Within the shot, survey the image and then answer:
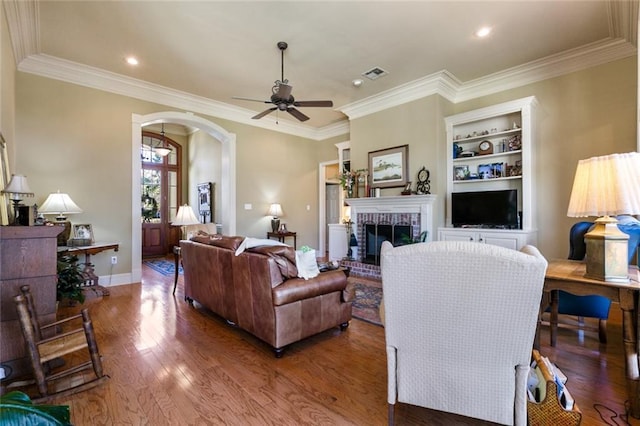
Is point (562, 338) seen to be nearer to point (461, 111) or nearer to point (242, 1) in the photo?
point (461, 111)

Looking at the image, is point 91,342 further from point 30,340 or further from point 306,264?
point 306,264

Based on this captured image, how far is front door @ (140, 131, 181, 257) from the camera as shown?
300 inches

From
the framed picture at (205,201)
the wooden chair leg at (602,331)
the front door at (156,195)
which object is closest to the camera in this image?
the wooden chair leg at (602,331)

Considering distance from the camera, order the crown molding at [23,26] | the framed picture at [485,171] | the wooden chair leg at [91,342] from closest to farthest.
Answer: the wooden chair leg at [91,342] → the crown molding at [23,26] → the framed picture at [485,171]

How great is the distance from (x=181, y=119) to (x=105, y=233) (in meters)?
2.24

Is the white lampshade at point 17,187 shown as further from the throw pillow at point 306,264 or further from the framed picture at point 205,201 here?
the framed picture at point 205,201

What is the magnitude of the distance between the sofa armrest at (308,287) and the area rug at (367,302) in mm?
618

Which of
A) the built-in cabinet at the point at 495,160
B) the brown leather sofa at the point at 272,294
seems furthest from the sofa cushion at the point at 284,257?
the built-in cabinet at the point at 495,160

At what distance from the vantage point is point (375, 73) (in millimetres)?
4441

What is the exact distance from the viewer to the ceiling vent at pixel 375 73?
4.33m

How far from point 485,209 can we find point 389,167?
1.66 m

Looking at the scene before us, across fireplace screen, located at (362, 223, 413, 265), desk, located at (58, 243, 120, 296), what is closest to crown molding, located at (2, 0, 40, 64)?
desk, located at (58, 243, 120, 296)

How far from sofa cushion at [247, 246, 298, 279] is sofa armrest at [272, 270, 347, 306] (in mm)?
66

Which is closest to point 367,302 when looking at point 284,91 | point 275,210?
point 284,91
